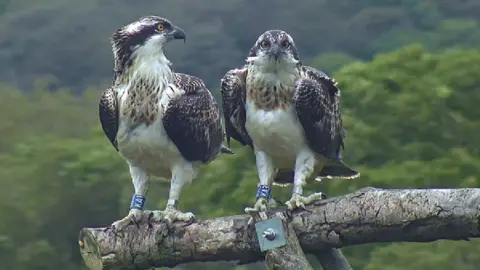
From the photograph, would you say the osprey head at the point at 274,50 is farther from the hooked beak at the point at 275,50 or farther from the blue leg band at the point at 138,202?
the blue leg band at the point at 138,202

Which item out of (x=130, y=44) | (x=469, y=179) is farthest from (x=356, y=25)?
(x=130, y=44)

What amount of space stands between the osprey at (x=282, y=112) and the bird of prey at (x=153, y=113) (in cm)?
24

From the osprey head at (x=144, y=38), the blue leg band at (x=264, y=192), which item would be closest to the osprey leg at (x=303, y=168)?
the blue leg band at (x=264, y=192)

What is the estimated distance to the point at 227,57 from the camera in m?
21.6

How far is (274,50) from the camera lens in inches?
230

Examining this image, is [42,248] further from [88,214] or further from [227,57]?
[227,57]

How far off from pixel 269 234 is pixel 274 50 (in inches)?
40.6

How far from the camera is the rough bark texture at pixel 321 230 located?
17.1 ft

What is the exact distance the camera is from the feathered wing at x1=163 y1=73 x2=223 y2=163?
6148mm

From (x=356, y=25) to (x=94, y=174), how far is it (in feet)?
30.9

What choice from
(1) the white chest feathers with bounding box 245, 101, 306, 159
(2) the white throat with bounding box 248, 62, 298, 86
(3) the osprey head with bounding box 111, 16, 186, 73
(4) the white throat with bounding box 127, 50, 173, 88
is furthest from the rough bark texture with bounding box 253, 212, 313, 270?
(3) the osprey head with bounding box 111, 16, 186, 73

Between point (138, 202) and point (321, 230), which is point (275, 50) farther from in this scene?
point (138, 202)

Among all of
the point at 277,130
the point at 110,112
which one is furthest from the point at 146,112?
the point at 277,130

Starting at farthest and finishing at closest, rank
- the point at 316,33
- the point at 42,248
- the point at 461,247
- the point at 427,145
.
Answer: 1. the point at 316,33
2. the point at 42,248
3. the point at 427,145
4. the point at 461,247
